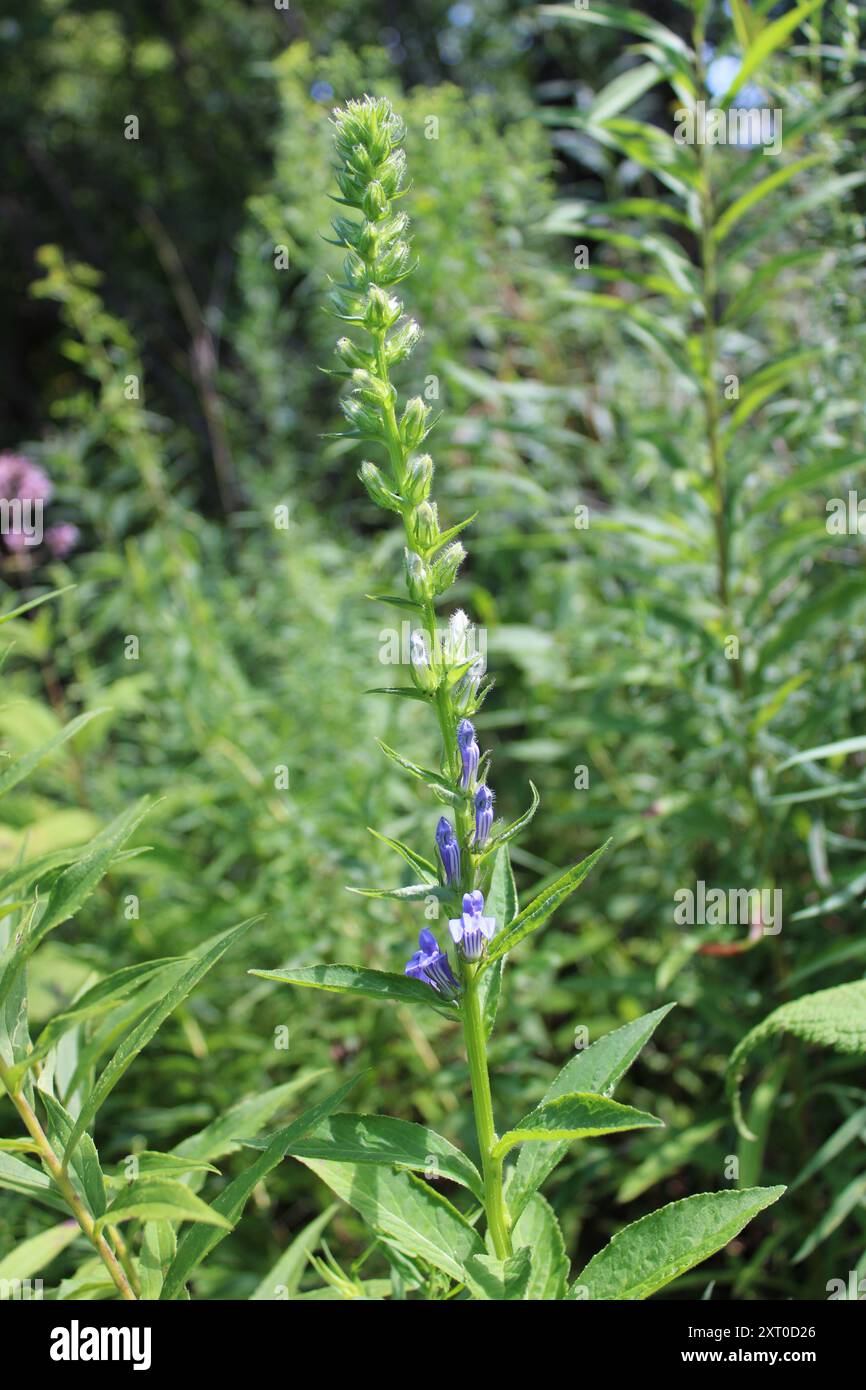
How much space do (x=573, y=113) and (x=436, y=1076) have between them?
2102mm

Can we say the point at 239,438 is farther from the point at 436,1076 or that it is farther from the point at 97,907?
the point at 436,1076

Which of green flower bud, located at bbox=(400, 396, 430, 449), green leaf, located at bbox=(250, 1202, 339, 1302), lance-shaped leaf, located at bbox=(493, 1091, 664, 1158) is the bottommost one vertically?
green leaf, located at bbox=(250, 1202, 339, 1302)

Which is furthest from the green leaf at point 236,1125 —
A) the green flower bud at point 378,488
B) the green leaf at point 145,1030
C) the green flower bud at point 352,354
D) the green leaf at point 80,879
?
the green flower bud at point 352,354

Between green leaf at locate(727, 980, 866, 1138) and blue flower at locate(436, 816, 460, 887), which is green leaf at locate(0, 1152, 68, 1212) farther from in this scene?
green leaf at locate(727, 980, 866, 1138)

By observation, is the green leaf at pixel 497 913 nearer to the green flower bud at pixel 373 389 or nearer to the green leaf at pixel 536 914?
the green leaf at pixel 536 914

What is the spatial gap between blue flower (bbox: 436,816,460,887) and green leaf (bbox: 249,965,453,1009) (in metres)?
0.11

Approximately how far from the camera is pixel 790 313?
338cm

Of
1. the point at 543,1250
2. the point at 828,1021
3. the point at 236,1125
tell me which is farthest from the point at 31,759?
the point at 828,1021

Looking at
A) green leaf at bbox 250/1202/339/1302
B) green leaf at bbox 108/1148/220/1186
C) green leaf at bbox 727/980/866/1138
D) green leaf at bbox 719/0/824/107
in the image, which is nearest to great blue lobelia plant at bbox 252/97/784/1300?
green leaf at bbox 108/1148/220/1186

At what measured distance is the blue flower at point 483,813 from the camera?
1102 millimetres

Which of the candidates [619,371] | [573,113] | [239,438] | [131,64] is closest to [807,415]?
[573,113]

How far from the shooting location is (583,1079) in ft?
3.84

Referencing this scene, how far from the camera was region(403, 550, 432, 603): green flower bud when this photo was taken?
1.09 metres
